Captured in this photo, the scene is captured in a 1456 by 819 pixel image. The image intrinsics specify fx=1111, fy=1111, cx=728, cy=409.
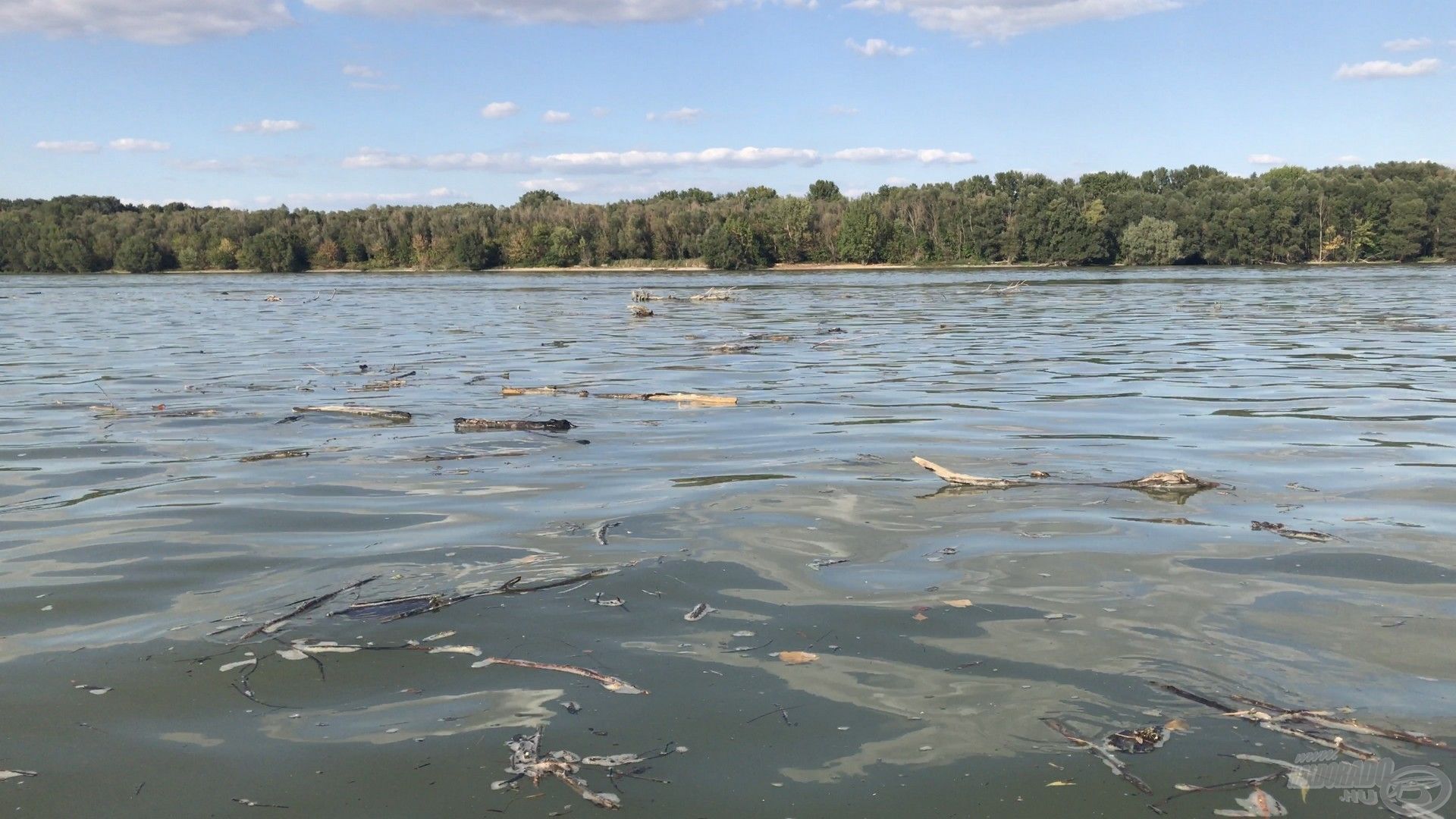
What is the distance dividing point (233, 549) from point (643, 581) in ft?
7.92

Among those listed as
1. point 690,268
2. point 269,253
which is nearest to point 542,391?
point 690,268

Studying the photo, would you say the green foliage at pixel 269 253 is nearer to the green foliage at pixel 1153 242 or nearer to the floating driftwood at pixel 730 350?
the green foliage at pixel 1153 242

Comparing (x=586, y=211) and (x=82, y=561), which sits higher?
(x=586, y=211)

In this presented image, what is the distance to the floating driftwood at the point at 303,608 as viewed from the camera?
4684 millimetres

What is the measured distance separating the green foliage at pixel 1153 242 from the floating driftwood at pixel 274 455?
313 feet

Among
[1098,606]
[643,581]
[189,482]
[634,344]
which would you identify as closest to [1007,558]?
[1098,606]

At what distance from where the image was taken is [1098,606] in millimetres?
5039

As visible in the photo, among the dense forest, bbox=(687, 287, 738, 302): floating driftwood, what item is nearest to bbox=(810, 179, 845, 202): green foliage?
the dense forest

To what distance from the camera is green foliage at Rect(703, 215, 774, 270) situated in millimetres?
109125

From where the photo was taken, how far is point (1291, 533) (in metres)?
6.18

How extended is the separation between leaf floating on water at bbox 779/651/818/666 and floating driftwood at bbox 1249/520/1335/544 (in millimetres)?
3238

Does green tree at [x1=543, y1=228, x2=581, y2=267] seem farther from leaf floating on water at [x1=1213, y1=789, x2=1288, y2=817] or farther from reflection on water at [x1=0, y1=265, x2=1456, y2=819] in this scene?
leaf floating on water at [x1=1213, y1=789, x2=1288, y2=817]

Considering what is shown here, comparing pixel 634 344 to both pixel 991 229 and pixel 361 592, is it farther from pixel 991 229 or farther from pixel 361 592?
pixel 991 229

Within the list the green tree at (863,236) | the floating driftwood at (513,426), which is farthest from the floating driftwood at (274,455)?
the green tree at (863,236)
